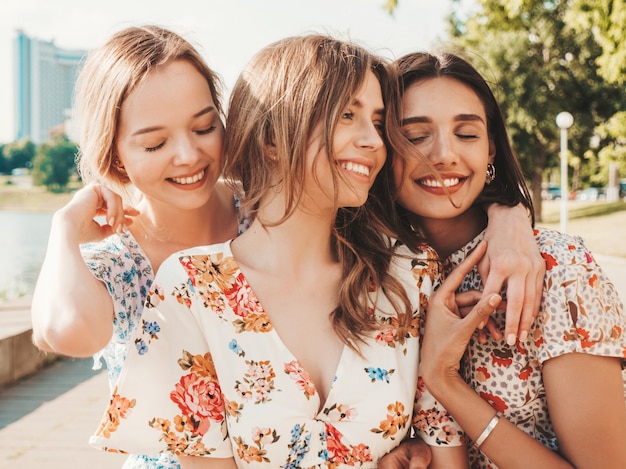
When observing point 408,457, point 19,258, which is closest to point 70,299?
point 408,457

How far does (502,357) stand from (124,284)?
1.39 metres

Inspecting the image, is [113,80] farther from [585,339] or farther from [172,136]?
[585,339]

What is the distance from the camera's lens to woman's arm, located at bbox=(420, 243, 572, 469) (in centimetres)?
196

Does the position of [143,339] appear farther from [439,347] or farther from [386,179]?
[386,179]

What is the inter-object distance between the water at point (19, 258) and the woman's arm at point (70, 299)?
7.12m

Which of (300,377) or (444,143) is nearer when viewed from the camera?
(300,377)

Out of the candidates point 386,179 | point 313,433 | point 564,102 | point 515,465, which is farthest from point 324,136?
point 564,102

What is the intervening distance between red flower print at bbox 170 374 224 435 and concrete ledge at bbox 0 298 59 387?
3.99m

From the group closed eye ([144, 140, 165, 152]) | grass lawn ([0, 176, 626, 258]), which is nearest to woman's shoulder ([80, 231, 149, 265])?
closed eye ([144, 140, 165, 152])

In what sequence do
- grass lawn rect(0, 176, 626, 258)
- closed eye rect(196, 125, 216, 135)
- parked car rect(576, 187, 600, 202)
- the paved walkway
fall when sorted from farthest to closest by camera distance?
parked car rect(576, 187, 600, 202) → grass lawn rect(0, 176, 626, 258) → the paved walkway → closed eye rect(196, 125, 216, 135)

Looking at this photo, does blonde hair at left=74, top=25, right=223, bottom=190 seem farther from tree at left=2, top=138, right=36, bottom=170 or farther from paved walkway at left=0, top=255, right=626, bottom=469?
tree at left=2, top=138, right=36, bottom=170

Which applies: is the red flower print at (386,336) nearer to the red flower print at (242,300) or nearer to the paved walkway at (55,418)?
the red flower print at (242,300)

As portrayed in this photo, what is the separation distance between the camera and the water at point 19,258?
966 cm

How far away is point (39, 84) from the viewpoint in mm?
86375
